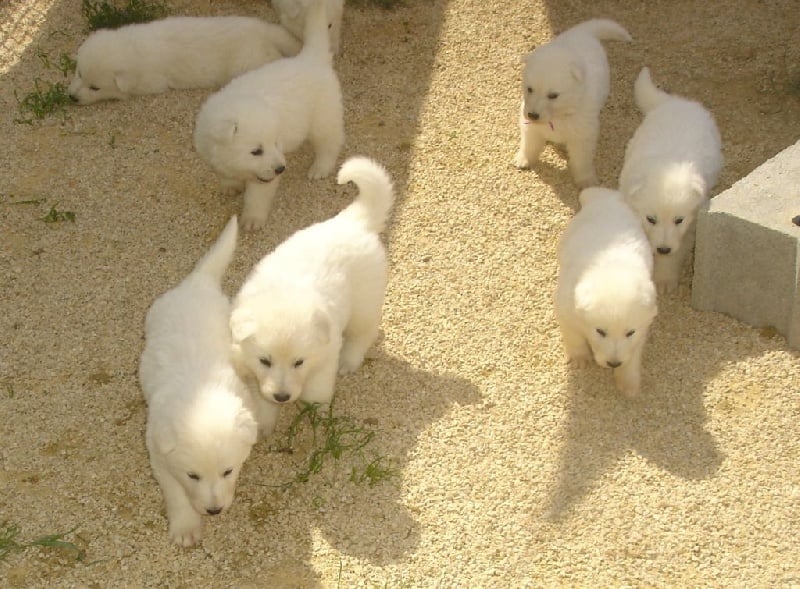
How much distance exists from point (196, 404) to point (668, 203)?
2.40m

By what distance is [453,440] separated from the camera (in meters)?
4.19

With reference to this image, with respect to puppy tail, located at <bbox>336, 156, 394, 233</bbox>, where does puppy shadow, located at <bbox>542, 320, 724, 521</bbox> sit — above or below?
below

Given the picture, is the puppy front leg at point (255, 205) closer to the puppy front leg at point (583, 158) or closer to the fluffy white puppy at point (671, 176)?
the puppy front leg at point (583, 158)

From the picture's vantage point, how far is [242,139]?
5.23 metres

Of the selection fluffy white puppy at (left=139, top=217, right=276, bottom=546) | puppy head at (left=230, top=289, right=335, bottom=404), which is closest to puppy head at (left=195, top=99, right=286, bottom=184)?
fluffy white puppy at (left=139, top=217, right=276, bottom=546)

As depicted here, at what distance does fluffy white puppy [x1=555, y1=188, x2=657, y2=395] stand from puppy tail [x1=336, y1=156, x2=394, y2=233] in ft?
2.81

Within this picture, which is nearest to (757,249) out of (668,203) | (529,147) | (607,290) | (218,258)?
(668,203)

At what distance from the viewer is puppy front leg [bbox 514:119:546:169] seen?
571cm

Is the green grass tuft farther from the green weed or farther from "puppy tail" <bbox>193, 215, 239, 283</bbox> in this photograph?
the green weed

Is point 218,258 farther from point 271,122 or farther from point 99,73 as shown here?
point 99,73

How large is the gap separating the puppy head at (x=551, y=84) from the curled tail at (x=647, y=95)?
0.40 m

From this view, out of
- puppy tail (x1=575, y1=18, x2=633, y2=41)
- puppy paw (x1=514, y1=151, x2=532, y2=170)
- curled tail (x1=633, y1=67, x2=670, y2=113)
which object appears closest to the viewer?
curled tail (x1=633, y1=67, x2=670, y2=113)

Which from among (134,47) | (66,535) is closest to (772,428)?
(66,535)

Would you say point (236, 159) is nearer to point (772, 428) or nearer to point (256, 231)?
point (256, 231)
